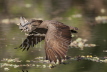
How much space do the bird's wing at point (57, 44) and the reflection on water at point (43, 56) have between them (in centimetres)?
55

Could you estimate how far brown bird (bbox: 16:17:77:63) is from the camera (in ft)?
24.1

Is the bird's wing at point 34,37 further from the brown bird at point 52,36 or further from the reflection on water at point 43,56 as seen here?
the reflection on water at point 43,56

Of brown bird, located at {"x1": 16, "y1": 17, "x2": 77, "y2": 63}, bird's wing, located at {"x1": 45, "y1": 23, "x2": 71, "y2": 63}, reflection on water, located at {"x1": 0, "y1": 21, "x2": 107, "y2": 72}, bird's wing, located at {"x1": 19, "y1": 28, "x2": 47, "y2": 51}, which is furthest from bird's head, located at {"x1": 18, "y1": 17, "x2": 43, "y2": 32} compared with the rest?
bird's wing, located at {"x1": 45, "y1": 23, "x2": 71, "y2": 63}

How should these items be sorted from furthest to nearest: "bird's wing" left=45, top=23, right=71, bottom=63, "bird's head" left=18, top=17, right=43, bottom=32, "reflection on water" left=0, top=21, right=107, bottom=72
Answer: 1. "bird's head" left=18, top=17, right=43, bottom=32
2. "reflection on water" left=0, top=21, right=107, bottom=72
3. "bird's wing" left=45, top=23, right=71, bottom=63

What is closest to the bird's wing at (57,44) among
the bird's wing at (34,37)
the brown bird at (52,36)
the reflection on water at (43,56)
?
the brown bird at (52,36)

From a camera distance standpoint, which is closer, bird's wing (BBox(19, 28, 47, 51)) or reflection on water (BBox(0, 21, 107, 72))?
reflection on water (BBox(0, 21, 107, 72))

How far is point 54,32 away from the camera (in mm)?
7734

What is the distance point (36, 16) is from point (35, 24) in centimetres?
690

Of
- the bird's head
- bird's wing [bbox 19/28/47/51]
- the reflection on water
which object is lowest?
the reflection on water

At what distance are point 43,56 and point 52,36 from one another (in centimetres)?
146

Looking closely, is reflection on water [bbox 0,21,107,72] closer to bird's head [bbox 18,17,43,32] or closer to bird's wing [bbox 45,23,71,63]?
bird's wing [bbox 45,23,71,63]

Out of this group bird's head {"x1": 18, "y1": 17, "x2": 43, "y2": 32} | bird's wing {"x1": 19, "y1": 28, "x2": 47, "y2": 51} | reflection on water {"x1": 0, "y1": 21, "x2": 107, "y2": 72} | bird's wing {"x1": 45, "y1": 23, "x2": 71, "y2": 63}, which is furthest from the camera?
bird's wing {"x1": 19, "y1": 28, "x2": 47, "y2": 51}

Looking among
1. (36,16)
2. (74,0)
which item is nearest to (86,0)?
(74,0)

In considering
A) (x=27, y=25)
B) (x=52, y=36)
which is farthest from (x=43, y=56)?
(x=52, y=36)
